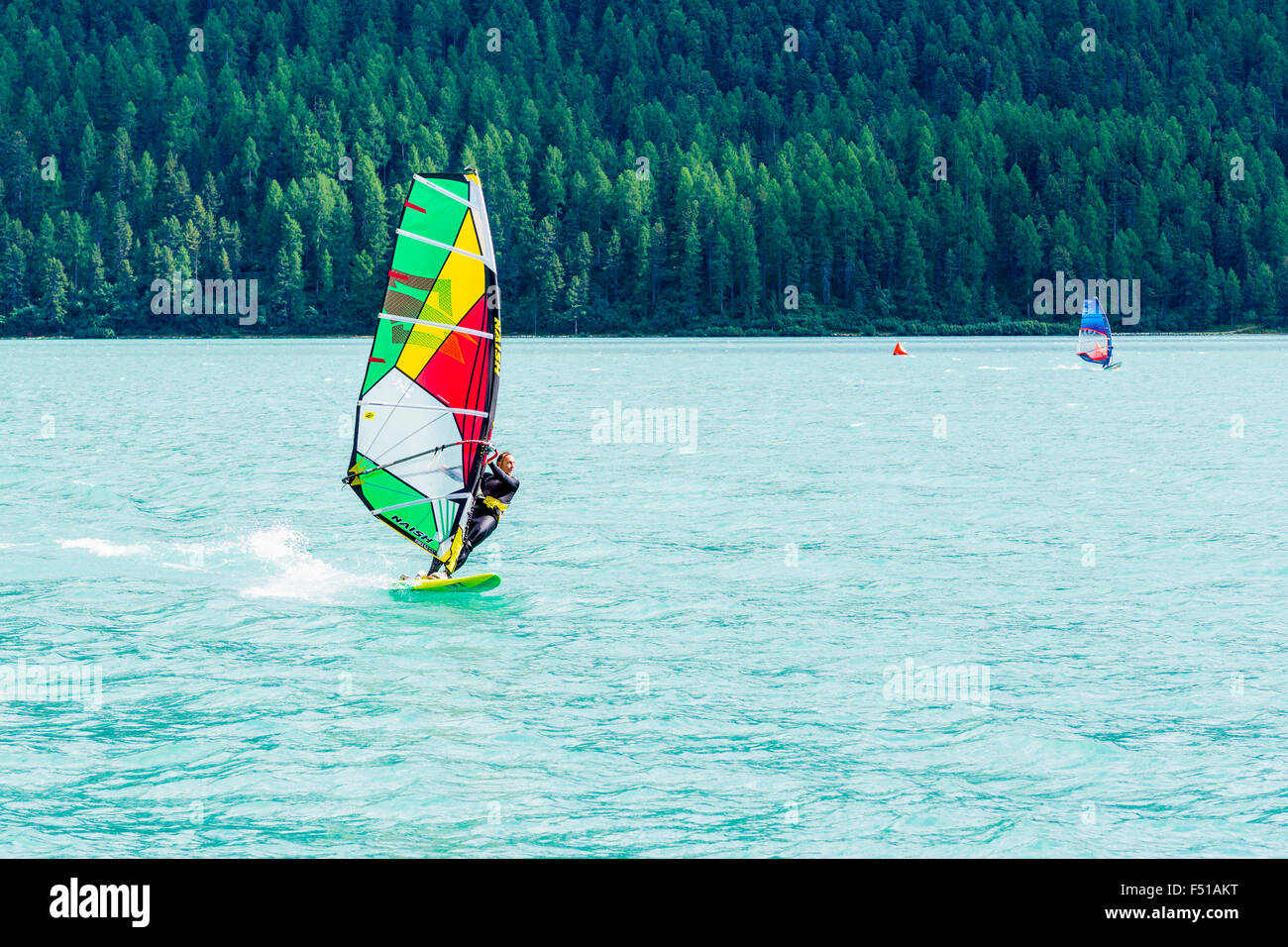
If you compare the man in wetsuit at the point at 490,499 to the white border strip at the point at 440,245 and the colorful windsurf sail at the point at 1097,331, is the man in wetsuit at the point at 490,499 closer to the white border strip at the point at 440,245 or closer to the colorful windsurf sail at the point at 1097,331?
the white border strip at the point at 440,245

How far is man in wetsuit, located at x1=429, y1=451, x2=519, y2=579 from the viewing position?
24562mm

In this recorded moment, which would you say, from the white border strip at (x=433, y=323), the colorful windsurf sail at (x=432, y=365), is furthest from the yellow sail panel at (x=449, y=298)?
the white border strip at (x=433, y=323)

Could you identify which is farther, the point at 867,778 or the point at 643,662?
the point at 643,662

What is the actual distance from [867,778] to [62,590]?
17031 millimetres

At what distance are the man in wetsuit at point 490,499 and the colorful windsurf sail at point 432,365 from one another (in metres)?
0.32

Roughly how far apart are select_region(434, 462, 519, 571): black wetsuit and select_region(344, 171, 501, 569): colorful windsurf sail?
0.31 metres

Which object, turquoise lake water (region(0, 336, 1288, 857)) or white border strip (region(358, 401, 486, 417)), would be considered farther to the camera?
white border strip (region(358, 401, 486, 417))

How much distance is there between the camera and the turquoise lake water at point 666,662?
15.4 metres

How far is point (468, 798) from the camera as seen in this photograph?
632 inches

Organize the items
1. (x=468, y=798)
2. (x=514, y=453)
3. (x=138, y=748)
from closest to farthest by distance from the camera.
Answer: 1. (x=468, y=798)
2. (x=138, y=748)
3. (x=514, y=453)

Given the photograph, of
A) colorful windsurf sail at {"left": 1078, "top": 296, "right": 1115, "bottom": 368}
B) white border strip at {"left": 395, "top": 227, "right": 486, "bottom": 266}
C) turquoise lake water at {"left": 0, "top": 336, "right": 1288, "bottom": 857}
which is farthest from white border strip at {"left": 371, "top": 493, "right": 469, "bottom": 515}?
colorful windsurf sail at {"left": 1078, "top": 296, "right": 1115, "bottom": 368}

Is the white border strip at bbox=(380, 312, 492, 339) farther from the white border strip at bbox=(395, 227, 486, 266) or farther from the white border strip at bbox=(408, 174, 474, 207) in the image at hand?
the white border strip at bbox=(408, 174, 474, 207)
